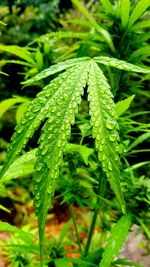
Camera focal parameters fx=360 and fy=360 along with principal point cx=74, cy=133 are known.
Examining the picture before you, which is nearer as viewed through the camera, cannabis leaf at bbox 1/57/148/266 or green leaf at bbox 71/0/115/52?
cannabis leaf at bbox 1/57/148/266

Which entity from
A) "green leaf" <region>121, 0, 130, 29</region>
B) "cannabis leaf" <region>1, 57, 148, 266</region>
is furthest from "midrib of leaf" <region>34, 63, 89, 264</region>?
"green leaf" <region>121, 0, 130, 29</region>

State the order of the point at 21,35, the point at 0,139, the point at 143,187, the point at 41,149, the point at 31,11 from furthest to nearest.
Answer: the point at 31,11 → the point at 21,35 → the point at 0,139 → the point at 143,187 → the point at 41,149

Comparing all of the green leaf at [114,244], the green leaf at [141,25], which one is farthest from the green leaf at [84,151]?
the green leaf at [141,25]

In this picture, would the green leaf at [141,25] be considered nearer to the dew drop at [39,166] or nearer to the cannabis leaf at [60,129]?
the cannabis leaf at [60,129]

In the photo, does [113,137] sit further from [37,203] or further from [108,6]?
[108,6]

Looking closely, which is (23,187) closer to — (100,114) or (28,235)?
(28,235)

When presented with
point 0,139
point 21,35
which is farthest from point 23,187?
point 21,35

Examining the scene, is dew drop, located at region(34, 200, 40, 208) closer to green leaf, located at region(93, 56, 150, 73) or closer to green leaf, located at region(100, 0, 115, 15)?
green leaf, located at region(93, 56, 150, 73)
